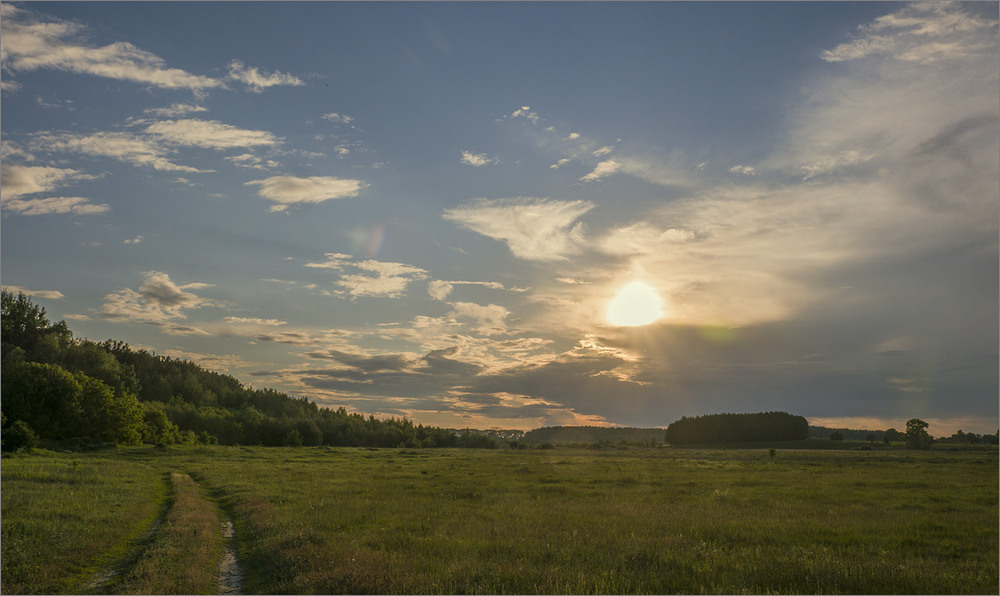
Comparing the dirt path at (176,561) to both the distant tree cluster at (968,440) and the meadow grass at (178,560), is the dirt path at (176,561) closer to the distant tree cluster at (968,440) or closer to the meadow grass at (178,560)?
the meadow grass at (178,560)

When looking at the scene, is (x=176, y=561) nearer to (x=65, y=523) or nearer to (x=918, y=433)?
(x=65, y=523)

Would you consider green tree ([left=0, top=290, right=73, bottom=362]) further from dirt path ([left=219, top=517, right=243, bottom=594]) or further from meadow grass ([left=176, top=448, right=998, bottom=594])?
dirt path ([left=219, top=517, right=243, bottom=594])

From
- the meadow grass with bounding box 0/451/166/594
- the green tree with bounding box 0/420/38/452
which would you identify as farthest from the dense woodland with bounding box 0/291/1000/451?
the meadow grass with bounding box 0/451/166/594

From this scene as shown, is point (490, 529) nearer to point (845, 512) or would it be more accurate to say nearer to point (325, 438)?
point (845, 512)

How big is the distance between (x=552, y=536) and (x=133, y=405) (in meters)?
83.9

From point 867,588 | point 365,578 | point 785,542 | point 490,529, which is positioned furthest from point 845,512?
point 365,578

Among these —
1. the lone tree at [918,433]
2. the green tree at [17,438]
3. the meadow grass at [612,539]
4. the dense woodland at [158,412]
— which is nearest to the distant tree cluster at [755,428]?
the dense woodland at [158,412]

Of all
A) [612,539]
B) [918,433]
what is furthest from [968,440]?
[612,539]

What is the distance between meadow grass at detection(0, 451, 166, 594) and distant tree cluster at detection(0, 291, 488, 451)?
115 ft

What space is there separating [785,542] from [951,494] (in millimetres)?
23122

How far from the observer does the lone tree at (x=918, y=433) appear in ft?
390

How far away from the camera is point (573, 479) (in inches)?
1732

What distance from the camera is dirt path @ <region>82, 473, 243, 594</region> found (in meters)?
13.4

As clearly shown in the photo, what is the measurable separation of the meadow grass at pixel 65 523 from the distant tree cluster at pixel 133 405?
3497 cm
